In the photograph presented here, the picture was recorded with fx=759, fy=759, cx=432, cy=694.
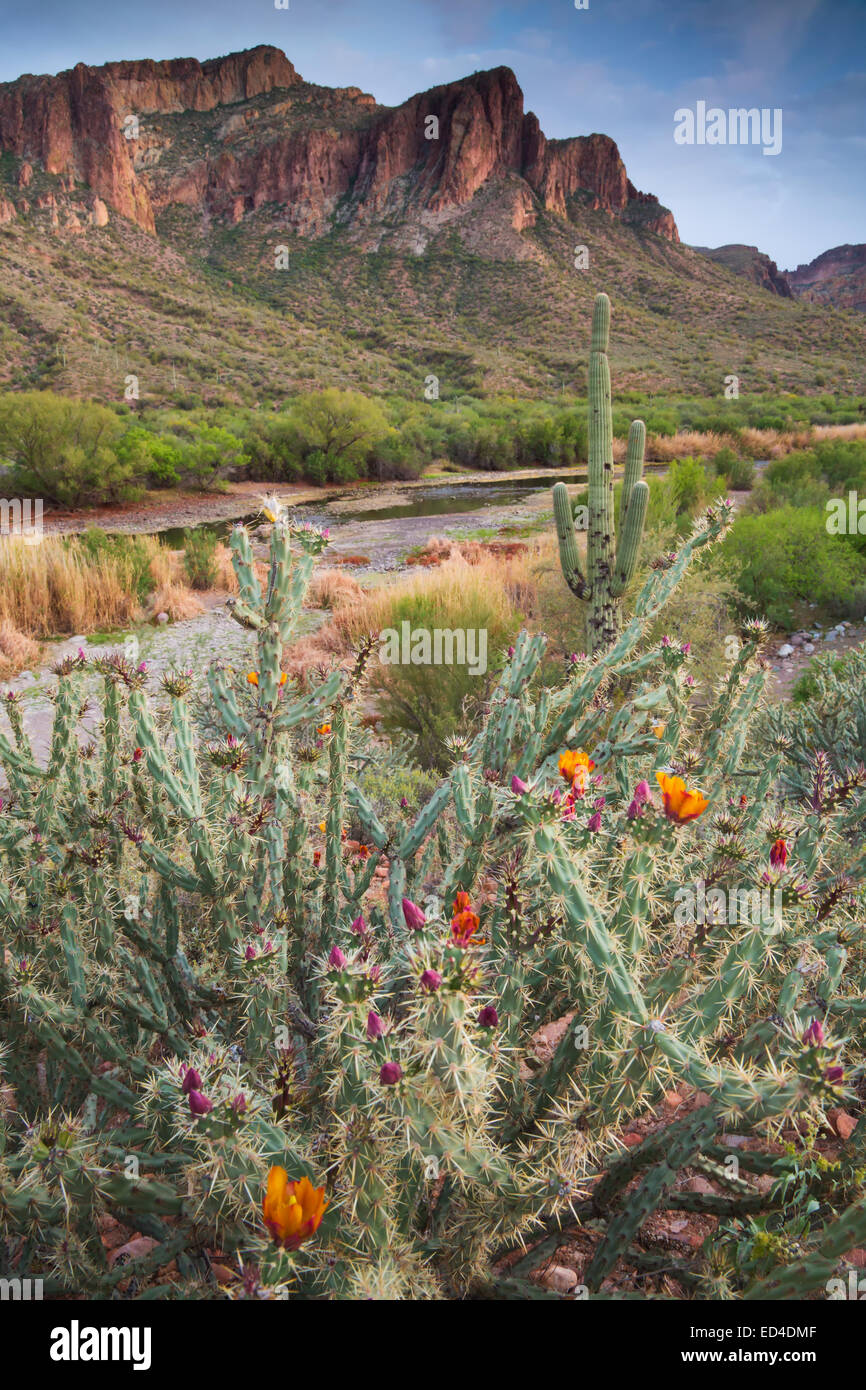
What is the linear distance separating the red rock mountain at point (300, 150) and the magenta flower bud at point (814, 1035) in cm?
6870

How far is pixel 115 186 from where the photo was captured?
56938 mm

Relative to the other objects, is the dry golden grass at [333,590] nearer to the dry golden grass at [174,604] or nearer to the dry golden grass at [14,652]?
the dry golden grass at [174,604]

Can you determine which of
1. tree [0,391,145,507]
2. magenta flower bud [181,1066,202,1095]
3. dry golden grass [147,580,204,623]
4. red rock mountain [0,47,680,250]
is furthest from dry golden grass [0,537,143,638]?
red rock mountain [0,47,680,250]

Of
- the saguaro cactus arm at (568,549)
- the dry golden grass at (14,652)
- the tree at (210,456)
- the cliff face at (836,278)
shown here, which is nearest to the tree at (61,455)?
the tree at (210,456)

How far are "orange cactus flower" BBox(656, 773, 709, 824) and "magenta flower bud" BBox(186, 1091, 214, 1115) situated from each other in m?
0.94

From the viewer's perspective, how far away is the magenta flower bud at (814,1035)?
3.71 ft

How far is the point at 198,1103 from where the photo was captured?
1.17 metres

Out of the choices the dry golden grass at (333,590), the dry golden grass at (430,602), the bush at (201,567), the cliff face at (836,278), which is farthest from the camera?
the cliff face at (836,278)

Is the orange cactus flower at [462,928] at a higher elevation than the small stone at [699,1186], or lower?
higher

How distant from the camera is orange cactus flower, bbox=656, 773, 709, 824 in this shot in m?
1.43

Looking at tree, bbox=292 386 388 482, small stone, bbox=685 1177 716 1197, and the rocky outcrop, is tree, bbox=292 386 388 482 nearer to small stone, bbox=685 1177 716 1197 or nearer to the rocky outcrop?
small stone, bbox=685 1177 716 1197

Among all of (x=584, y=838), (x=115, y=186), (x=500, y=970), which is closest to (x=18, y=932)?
(x=500, y=970)

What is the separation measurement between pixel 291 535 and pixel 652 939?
1691 millimetres

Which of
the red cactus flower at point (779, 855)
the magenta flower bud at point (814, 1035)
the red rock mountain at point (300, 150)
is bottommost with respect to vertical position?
the magenta flower bud at point (814, 1035)
